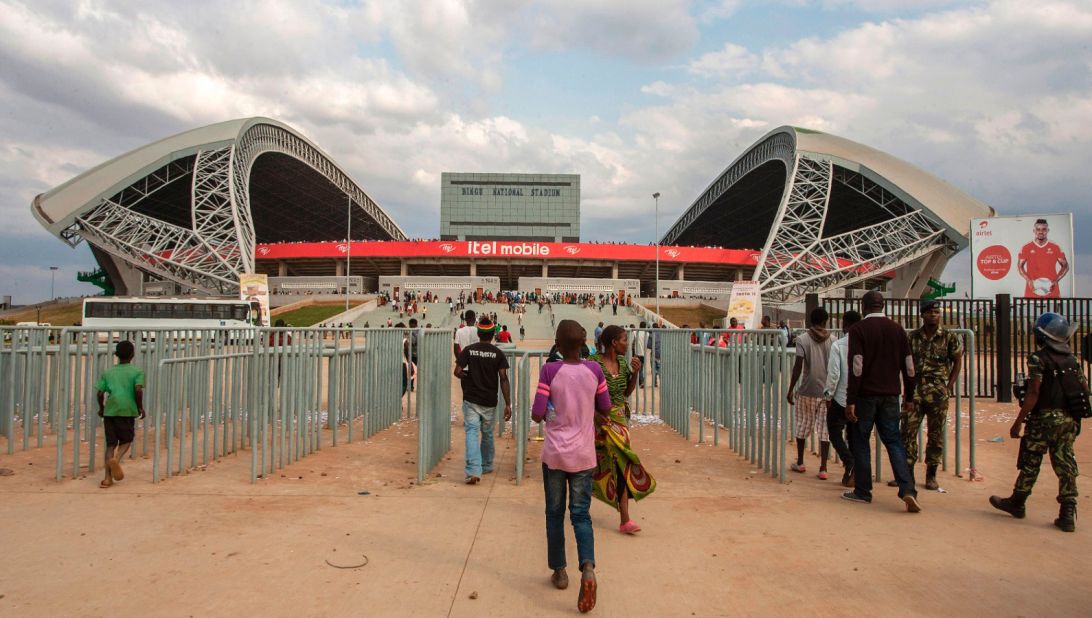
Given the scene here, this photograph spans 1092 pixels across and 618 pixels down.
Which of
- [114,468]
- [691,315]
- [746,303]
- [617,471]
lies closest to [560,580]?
[617,471]

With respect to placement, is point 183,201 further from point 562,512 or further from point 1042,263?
point 562,512

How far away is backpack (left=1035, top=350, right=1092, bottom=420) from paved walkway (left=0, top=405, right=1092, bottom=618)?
95 cm

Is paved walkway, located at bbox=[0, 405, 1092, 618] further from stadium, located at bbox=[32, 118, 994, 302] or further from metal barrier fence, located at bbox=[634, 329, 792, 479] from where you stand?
stadium, located at bbox=[32, 118, 994, 302]

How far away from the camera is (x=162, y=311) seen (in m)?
28.4

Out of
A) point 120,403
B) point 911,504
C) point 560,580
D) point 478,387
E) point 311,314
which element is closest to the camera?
point 560,580

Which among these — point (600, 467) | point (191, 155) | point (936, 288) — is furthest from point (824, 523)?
point (936, 288)

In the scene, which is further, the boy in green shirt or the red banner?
the red banner

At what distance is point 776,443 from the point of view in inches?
259

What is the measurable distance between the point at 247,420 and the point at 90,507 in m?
3.36

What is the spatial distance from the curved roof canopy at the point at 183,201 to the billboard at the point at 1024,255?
155 ft

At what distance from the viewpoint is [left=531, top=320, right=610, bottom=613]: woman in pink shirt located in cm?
377

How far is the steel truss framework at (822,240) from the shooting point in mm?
49812

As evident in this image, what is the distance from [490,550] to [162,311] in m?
29.4

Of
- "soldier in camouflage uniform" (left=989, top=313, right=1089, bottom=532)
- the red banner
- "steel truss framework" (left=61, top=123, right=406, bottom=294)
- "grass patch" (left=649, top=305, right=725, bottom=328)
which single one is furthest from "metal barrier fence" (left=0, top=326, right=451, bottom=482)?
the red banner
